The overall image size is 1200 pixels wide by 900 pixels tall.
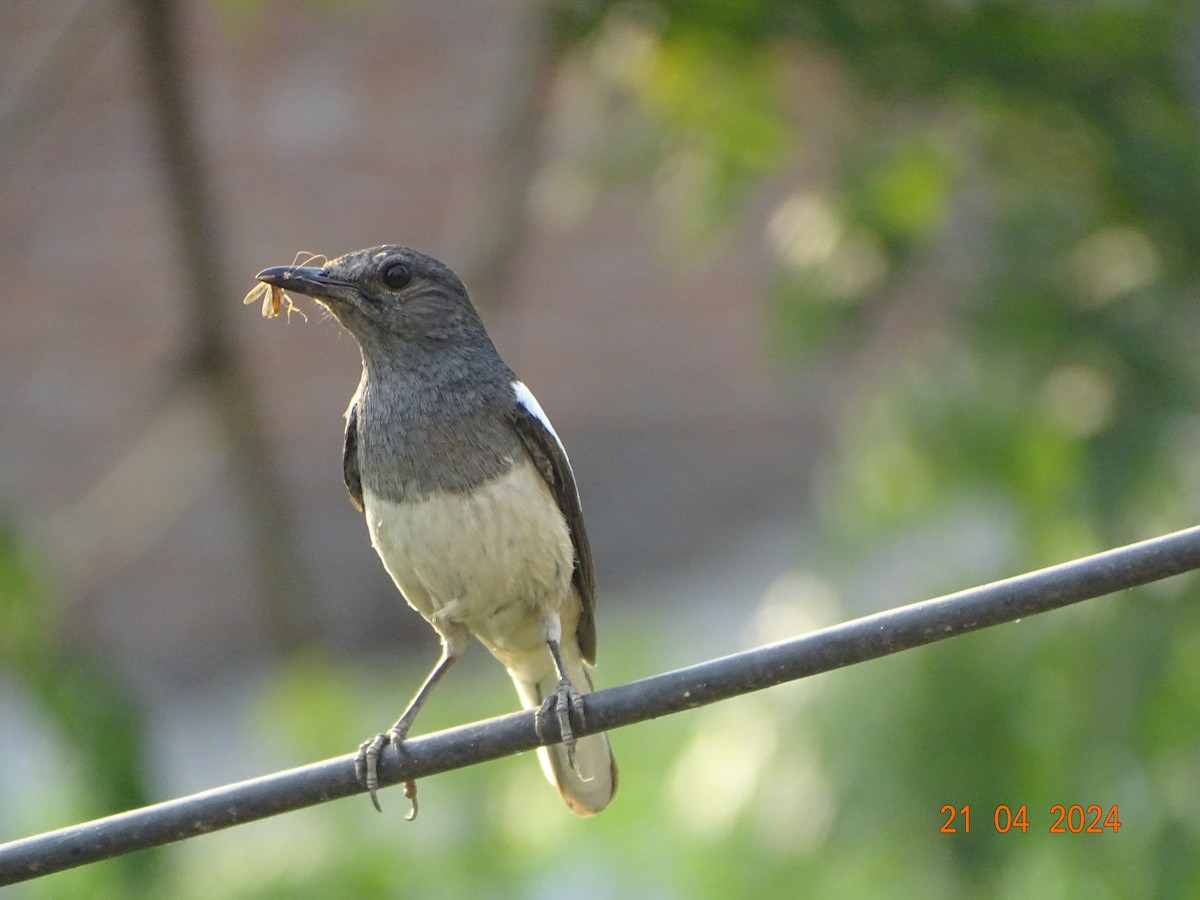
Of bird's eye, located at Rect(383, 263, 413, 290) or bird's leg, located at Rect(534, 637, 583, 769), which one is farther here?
bird's eye, located at Rect(383, 263, 413, 290)

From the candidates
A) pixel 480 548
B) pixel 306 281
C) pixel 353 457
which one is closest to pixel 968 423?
pixel 480 548

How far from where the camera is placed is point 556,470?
3699 mm

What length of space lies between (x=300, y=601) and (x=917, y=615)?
153 inches

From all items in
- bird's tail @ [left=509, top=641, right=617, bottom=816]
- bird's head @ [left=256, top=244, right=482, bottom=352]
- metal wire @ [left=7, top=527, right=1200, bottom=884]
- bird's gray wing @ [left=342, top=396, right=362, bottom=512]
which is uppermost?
bird's head @ [left=256, top=244, right=482, bottom=352]

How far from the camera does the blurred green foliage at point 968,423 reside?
4.07m

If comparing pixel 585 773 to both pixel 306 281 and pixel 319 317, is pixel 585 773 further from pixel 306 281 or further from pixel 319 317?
pixel 319 317

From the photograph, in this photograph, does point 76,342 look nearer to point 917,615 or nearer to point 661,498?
point 661,498

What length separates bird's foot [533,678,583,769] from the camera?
283 centimetres

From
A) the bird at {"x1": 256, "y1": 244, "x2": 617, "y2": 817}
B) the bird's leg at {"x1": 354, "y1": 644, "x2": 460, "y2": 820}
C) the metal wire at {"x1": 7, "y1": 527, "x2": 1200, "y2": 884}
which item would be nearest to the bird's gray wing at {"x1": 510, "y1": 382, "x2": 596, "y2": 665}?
the bird at {"x1": 256, "y1": 244, "x2": 617, "y2": 817}

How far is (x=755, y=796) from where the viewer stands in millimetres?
4406

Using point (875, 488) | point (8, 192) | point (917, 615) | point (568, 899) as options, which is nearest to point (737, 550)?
point (568, 899)

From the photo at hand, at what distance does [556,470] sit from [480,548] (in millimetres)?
311

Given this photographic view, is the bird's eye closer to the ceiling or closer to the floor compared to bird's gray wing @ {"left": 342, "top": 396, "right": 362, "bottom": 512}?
closer to the ceiling

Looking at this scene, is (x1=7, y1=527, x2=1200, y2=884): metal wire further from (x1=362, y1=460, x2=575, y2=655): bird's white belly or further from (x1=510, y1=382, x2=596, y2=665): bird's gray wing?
(x1=510, y1=382, x2=596, y2=665): bird's gray wing
